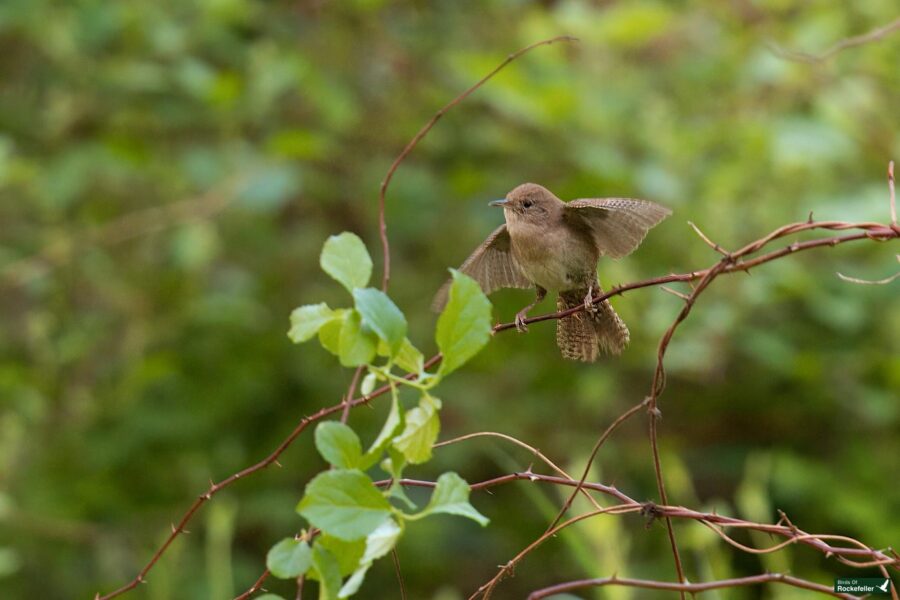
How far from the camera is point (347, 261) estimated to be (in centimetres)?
125

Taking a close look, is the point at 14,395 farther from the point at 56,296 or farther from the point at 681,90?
the point at 681,90

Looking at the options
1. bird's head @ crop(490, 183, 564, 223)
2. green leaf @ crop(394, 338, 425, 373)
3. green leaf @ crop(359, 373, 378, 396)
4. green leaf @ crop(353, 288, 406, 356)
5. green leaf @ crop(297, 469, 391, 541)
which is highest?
green leaf @ crop(353, 288, 406, 356)

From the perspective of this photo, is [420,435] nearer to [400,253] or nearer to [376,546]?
[376,546]

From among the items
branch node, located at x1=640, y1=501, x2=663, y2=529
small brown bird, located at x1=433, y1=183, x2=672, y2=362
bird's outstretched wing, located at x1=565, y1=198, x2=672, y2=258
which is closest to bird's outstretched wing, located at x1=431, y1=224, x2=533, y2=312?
small brown bird, located at x1=433, y1=183, x2=672, y2=362

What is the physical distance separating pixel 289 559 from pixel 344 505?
0.12 m

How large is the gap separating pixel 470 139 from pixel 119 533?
211cm

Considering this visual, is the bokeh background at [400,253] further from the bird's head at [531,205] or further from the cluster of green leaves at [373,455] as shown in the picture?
the cluster of green leaves at [373,455]

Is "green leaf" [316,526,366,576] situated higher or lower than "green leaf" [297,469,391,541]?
lower

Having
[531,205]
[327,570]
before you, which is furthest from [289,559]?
[531,205]

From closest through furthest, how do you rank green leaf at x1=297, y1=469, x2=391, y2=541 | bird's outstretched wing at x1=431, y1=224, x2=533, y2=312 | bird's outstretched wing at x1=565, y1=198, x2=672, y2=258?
1. green leaf at x1=297, y1=469, x2=391, y2=541
2. bird's outstretched wing at x1=565, y1=198, x2=672, y2=258
3. bird's outstretched wing at x1=431, y1=224, x2=533, y2=312

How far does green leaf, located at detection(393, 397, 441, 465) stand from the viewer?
117 centimetres

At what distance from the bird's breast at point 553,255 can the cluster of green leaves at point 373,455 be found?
116 cm

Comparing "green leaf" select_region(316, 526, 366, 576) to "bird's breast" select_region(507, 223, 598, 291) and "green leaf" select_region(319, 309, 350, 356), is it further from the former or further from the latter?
"bird's breast" select_region(507, 223, 598, 291)

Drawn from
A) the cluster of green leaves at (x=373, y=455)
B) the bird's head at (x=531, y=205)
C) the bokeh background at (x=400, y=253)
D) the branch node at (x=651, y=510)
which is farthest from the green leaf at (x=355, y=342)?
the bokeh background at (x=400, y=253)
